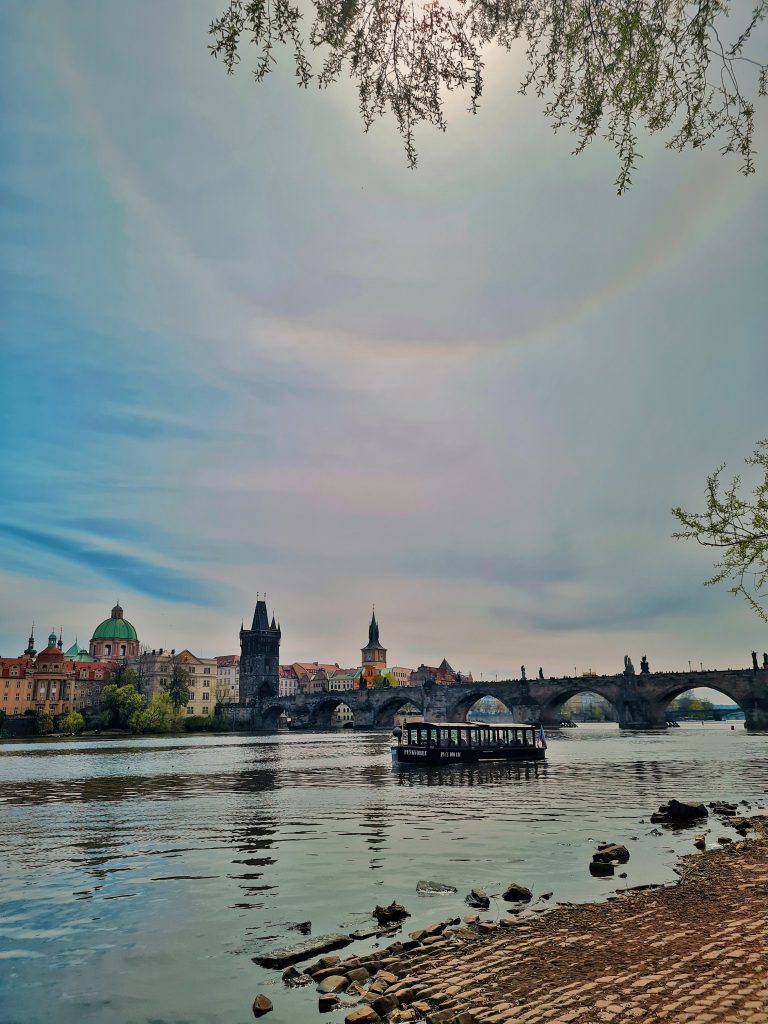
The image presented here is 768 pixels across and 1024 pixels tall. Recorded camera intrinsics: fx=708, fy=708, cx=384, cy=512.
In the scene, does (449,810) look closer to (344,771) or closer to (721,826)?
(721,826)

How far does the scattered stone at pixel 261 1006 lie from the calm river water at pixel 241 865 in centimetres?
14

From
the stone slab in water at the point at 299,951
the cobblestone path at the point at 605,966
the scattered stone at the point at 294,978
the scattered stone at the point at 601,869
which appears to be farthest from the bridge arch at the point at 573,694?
the scattered stone at the point at 294,978

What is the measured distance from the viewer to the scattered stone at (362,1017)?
28.1 feet

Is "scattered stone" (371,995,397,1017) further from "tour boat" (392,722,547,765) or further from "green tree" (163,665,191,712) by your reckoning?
"green tree" (163,665,191,712)

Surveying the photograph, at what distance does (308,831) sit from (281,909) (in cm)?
1073

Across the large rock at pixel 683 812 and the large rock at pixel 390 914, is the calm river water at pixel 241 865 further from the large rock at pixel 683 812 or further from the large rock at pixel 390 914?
the large rock at pixel 683 812

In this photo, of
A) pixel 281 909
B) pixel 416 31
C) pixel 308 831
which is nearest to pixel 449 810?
pixel 308 831

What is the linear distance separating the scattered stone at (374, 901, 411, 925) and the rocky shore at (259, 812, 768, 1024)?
3.64 feet

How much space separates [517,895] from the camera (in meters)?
14.5

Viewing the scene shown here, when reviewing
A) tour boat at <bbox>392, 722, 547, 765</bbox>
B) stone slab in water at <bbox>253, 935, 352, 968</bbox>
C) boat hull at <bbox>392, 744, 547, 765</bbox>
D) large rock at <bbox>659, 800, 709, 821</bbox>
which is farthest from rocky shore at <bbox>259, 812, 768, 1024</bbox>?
tour boat at <bbox>392, 722, 547, 765</bbox>

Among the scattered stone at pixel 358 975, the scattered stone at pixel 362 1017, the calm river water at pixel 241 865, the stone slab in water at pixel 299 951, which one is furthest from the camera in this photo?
the stone slab in water at pixel 299 951

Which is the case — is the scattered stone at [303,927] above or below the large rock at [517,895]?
below

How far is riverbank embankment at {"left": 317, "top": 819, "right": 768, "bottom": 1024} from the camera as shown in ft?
26.4

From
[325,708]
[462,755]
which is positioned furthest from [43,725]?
[462,755]
